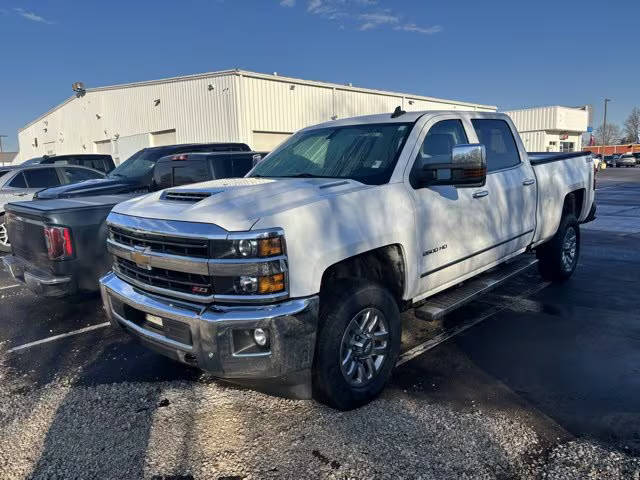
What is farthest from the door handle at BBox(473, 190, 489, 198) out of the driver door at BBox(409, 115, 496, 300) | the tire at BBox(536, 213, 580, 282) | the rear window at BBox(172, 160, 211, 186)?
the rear window at BBox(172, 160, 211, 186)

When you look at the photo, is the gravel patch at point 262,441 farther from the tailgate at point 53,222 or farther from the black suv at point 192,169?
the black suv at point 192,169

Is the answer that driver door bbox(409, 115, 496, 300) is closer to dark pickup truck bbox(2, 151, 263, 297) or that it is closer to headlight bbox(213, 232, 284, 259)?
headlight bbox(213, 232, 284, 259)

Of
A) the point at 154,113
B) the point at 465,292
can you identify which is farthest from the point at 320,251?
the point at 154,113

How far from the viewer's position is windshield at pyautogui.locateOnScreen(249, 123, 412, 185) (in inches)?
153

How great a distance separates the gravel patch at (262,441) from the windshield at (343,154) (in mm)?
1723

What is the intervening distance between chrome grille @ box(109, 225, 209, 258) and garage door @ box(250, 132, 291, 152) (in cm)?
1926

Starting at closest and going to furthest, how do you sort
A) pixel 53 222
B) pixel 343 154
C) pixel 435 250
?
pixel 435 250 < pixel 343 154 < pixel 53 222

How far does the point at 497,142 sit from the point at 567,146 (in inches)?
2046

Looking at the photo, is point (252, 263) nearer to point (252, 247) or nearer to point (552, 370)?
point (252, 247)

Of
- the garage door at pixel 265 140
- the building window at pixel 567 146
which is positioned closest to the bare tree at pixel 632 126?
the building window at pixel 567 146

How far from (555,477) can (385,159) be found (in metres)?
2.41

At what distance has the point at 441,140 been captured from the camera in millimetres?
4336

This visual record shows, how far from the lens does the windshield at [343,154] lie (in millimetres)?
3875

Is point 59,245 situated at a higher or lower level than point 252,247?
lower
